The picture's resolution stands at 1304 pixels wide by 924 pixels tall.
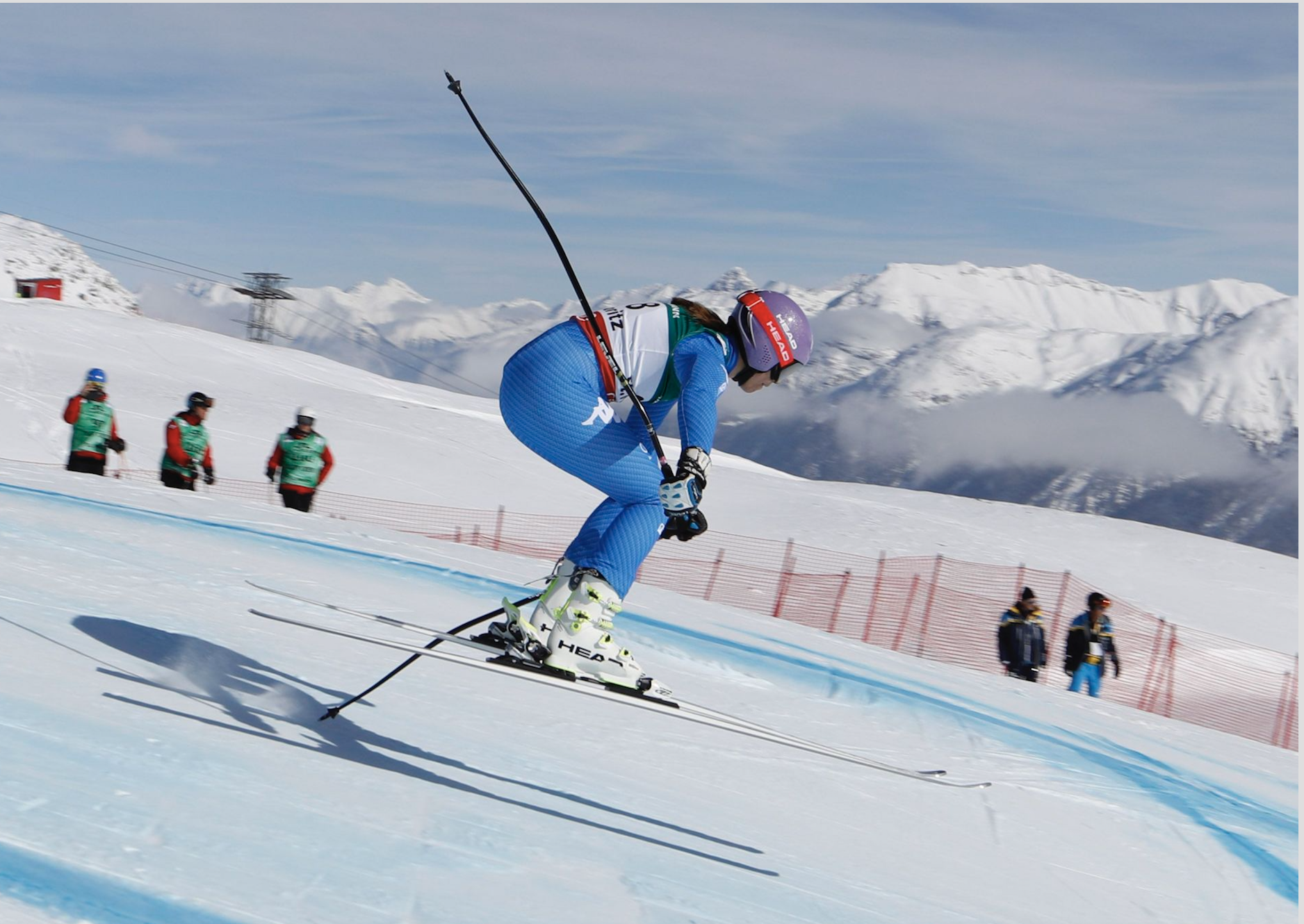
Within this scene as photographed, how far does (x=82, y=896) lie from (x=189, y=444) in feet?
Answer: 24.4

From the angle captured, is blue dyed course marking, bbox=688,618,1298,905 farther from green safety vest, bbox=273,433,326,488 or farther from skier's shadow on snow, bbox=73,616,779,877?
green safety vest, bbox=273,433,326,488

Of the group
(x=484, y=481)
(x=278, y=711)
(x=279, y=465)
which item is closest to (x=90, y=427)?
(x=279, y=465)

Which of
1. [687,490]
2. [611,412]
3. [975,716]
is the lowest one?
[975,716]

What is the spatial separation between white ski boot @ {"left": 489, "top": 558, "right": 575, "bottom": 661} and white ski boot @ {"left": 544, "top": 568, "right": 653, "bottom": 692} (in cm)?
3

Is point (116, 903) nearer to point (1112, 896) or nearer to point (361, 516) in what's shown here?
point (1112, 896)

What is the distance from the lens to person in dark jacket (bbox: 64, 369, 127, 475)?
9109mm

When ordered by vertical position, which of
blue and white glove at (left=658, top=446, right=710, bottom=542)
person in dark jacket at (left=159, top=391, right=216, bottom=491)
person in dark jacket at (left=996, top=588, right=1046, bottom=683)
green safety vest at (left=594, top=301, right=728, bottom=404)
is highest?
green safety vest at (left=594, top=301, right=728, bottom=404)

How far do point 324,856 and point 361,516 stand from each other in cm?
1630

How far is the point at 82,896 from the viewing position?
228cm

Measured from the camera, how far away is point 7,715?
3.04 m

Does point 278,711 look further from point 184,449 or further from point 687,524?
point 184,449

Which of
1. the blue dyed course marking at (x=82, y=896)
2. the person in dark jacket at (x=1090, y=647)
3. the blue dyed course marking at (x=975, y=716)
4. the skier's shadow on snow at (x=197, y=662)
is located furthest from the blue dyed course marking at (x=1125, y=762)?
the blue dyed course marking at (x=82, y=896)

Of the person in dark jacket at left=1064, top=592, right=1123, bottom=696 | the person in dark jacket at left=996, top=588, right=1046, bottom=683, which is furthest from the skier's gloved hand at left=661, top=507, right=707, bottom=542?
the person in dark jacket at left=1064, top=592, right=1123, bottom=696

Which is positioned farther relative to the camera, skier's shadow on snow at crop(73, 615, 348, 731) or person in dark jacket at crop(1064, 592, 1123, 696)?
person in dark jacket at crop(1064, 592, 1123, 696)
